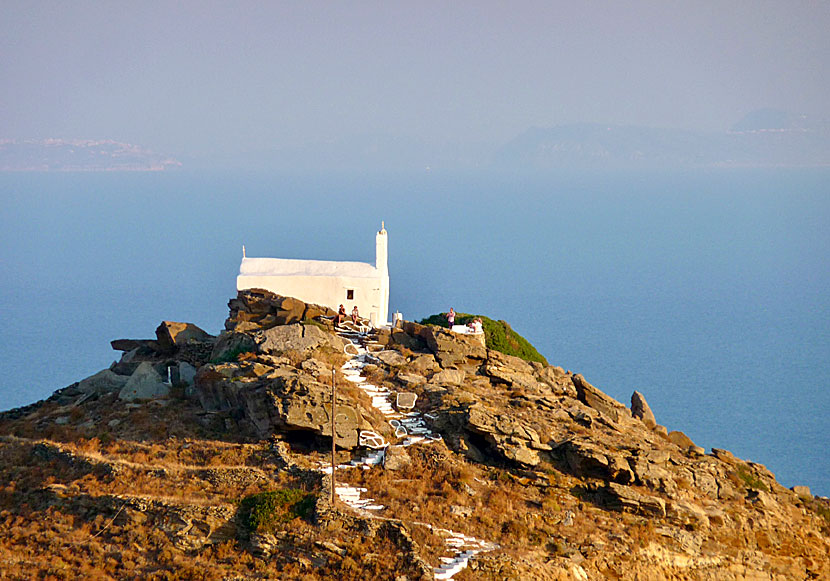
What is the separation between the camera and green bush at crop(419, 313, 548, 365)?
149 ft

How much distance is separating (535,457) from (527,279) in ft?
521

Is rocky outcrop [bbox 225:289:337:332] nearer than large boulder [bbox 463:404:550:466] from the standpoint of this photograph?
No

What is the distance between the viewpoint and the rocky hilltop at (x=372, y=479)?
1071 inches

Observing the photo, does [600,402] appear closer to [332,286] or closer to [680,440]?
[680,440]

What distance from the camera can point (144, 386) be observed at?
3969 cm

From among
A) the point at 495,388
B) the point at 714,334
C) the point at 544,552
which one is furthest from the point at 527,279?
the point at 544,552

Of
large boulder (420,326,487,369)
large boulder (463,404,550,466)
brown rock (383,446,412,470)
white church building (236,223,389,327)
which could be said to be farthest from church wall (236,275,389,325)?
brown rock (383,446,412,470)

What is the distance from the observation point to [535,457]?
32.8 metres

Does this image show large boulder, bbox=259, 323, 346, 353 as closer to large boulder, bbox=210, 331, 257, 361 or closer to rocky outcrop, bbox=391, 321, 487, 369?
large boulder, bbox=210, 331, 257, 361

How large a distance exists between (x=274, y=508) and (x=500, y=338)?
19.5 metres

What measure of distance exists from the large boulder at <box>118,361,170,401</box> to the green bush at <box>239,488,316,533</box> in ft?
38.2

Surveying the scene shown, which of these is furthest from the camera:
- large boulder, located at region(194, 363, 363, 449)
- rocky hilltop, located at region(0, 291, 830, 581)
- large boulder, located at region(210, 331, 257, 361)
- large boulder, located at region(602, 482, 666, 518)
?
large boulder, located at region(210, 331, 257, 361)

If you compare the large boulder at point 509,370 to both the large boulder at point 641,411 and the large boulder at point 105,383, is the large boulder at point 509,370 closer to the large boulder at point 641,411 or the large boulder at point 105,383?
the large boulder at point 641,411

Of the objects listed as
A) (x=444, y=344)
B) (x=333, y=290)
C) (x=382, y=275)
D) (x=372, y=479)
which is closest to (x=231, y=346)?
(x=333, y=290)
